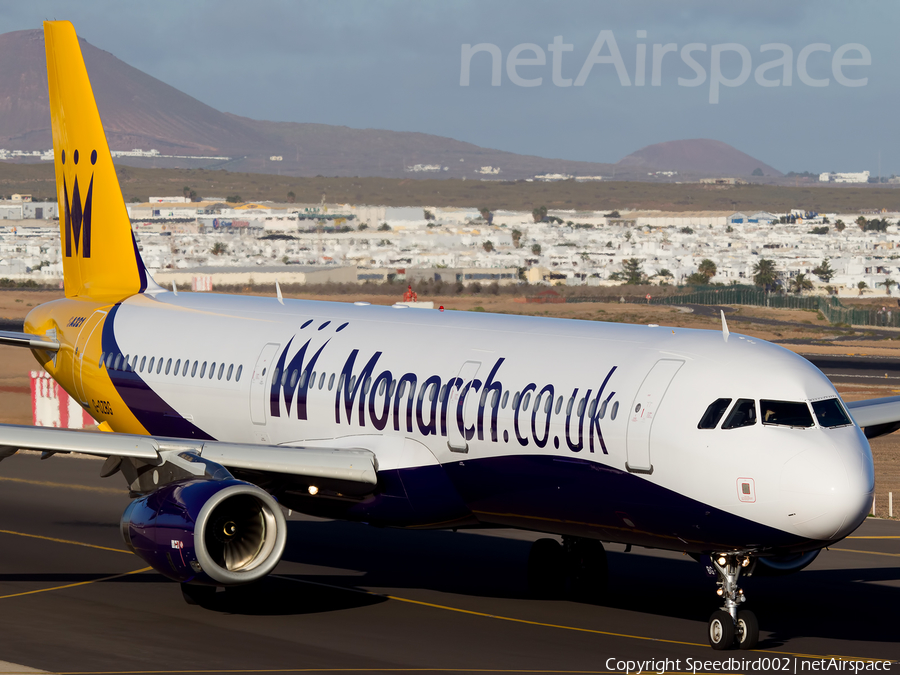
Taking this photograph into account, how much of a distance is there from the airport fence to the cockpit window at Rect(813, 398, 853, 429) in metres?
113

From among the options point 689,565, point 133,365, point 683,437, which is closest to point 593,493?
point 683,437

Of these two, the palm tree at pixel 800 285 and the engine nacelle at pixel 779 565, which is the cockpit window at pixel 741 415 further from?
the palm tree at pixel 800 285

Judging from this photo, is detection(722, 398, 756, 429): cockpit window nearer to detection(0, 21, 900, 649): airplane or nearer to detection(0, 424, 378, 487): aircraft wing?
detection(0, 21, 900, 649): airplane

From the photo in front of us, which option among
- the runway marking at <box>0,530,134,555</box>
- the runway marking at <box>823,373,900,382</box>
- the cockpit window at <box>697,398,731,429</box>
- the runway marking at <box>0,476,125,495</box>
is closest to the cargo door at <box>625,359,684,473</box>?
the cockpit window at <box>697,398,731,429</box>

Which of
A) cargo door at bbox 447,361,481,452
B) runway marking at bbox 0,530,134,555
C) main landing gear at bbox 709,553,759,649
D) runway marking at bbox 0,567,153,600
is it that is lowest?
runway marking at bbox 0,530,134,555

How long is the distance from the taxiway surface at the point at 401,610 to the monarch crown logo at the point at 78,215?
274 inches

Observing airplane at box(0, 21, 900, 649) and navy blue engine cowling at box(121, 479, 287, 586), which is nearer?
airplane at box(0, 21, 900, 649)

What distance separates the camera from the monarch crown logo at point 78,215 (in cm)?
3316

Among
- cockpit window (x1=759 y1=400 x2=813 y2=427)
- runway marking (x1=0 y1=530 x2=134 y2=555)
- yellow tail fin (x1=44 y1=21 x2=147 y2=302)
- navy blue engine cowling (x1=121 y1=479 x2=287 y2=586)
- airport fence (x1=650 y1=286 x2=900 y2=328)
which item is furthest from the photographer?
airport fence (x1=650 y1=286 x2=900 y2=328)

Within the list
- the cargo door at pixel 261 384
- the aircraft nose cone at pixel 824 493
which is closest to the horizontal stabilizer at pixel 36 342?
the cargo door at pixel 261 384

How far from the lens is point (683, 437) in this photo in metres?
20.1

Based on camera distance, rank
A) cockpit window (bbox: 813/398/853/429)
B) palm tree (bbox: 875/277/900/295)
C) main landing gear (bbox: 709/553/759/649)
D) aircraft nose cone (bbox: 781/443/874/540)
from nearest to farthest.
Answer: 1. aircraft nose cone (bbox: 781/443/874/540)
2. cockpit window (bbox: 813/398/853/429)
3. main landing gear (bbox: 709/553/759/649)
4. palm tree (bbox: 875/277/900/295)

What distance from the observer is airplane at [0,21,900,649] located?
1973 cm

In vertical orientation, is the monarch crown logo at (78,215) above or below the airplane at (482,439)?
above
